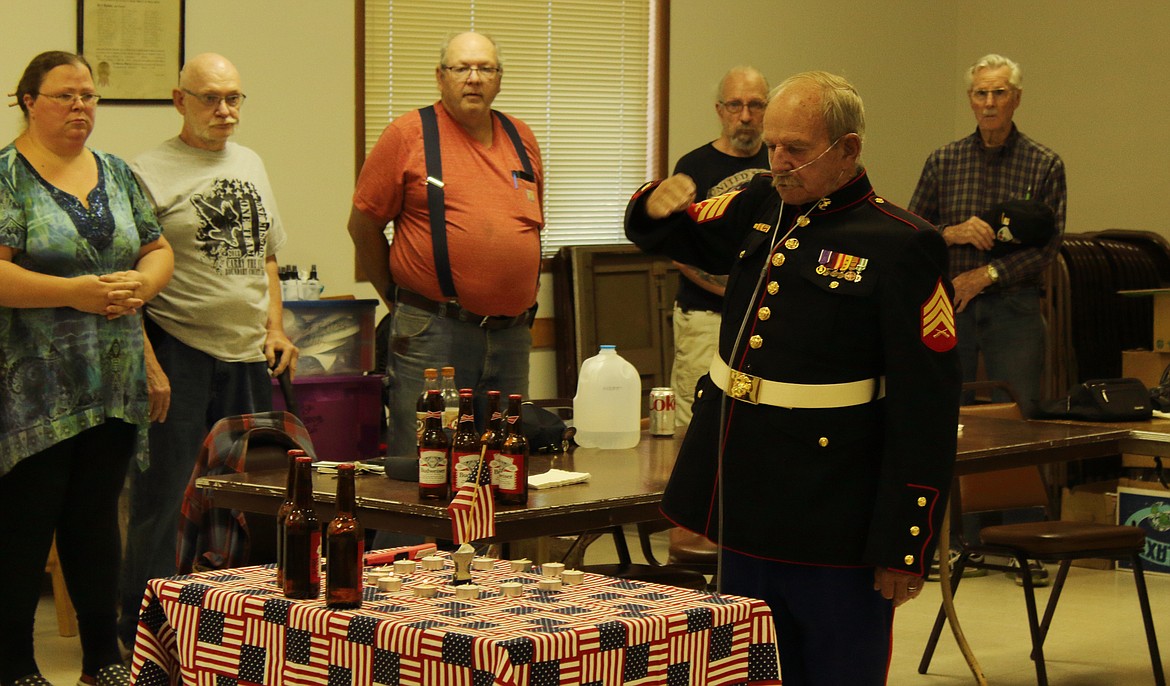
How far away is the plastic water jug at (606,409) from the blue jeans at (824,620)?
1.24 meters

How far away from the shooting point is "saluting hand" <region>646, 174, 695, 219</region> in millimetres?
2799

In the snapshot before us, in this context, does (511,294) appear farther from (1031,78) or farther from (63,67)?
(1031,78)

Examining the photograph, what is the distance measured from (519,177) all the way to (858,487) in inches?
95.3

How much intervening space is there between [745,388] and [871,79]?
5.97m

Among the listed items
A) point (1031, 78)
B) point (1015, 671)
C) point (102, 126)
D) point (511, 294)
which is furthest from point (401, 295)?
point (1031, 78)

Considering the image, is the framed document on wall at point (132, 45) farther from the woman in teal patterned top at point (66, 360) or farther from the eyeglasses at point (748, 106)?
the eyeglasses at point (748, 106)

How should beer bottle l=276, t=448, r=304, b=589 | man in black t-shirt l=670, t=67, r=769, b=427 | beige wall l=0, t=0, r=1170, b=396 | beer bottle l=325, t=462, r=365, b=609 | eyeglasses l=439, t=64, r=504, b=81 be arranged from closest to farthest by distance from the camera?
beer bottle l=325, t=462, r=365, b=609 < beer bottle l=276, t=448, r=304, b=589 < eyeglasses l=439, t=64, r=504, b=81 < man in black t-shirt l=670, t=67, r=769, b=427 < beige wall l=0, t=0, r=1170, b=396

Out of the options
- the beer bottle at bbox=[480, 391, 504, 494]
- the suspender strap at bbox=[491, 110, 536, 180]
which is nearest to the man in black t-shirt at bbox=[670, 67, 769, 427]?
the suspender strap at bbox=[491, 110, 536, 180]

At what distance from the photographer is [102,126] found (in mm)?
5867

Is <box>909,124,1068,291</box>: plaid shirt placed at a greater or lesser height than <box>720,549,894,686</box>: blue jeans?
greater

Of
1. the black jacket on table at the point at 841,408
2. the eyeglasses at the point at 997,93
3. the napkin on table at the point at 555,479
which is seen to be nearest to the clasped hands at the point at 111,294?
the napkin on table at the point at 555,479

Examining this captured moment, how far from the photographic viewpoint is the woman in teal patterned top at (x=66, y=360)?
3.92 m

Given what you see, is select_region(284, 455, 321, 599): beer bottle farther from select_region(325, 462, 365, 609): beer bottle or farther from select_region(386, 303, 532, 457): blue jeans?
select_region(386, 303, 532, 457): blue jeans

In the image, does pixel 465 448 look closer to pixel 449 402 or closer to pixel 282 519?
pixel 282 519
